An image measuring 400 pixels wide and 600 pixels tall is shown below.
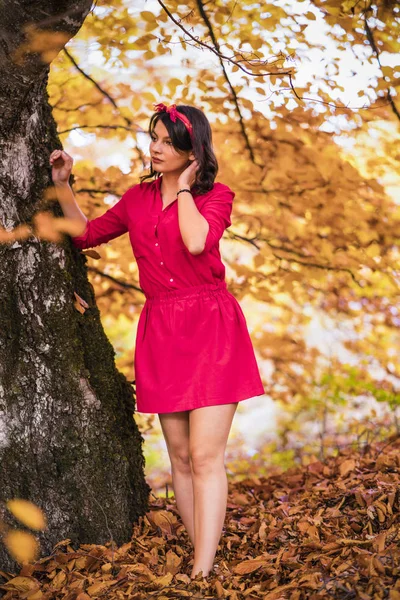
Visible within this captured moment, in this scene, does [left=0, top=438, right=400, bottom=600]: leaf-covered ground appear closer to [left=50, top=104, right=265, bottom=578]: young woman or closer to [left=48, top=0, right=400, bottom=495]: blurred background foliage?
[left=50, top=104, right=265, bottom=578]: young woman

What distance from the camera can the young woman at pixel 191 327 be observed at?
2.41 metres

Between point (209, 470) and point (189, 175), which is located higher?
point (189, 175)

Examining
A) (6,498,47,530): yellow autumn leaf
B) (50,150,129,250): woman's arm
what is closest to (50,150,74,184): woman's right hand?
(50,150,129,250): woman's arm

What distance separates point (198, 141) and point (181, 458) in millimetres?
1279

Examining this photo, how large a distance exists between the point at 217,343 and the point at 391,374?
4.22 m

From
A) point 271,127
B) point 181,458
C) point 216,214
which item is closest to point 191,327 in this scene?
point 216,214

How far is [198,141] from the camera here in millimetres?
2525

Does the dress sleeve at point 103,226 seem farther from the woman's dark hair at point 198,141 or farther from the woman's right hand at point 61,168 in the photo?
the woman's dark hair at point 198,141

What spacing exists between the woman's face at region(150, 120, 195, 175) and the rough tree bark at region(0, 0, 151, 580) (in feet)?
1.55

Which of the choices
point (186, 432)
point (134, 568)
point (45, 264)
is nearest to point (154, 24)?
point (45, 264)

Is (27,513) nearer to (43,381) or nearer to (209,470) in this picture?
(43,381)

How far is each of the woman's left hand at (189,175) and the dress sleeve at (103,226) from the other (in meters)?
0.40

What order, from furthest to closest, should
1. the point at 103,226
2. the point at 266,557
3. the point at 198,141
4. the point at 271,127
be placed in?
the point at 271,127 < the point at 103,226 < the point at 198,141 < the point at 266,557

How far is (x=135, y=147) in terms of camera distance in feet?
13.8
